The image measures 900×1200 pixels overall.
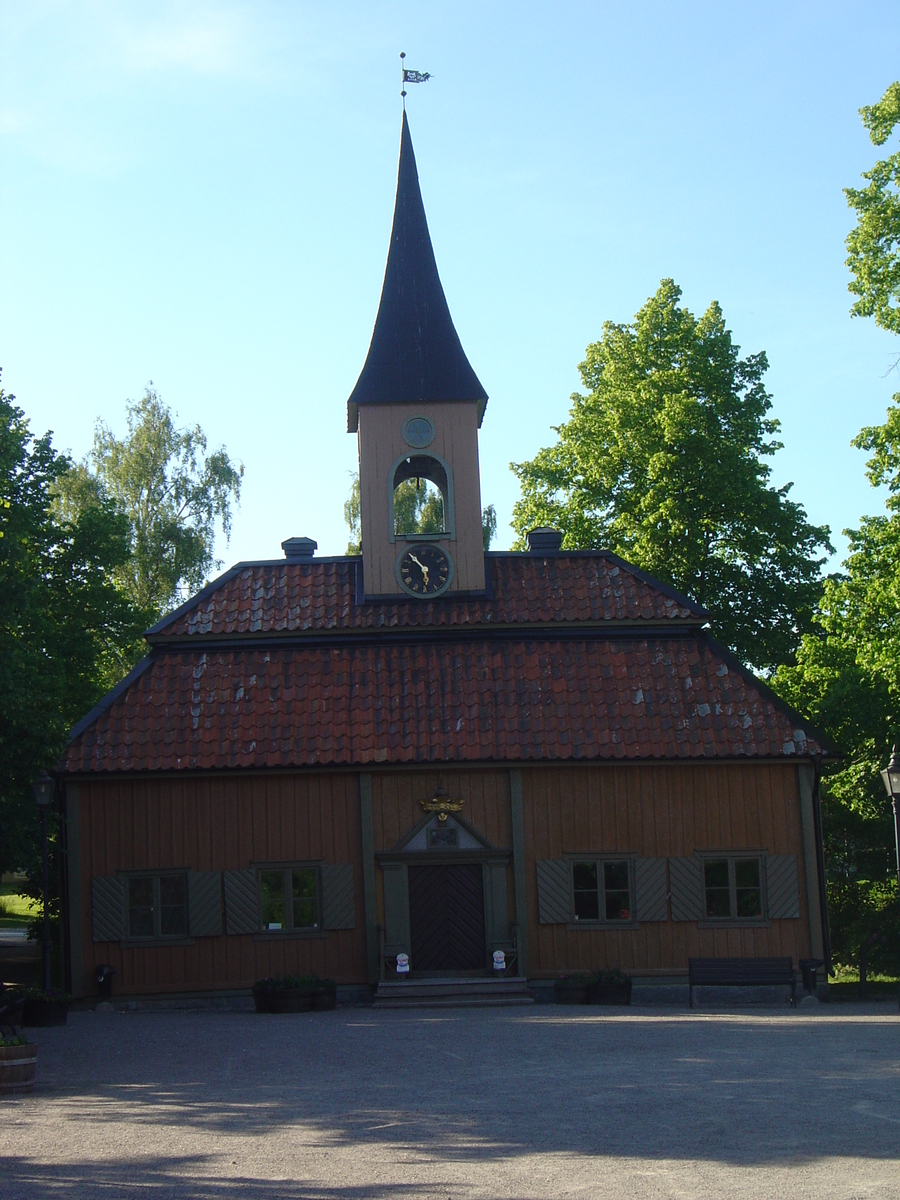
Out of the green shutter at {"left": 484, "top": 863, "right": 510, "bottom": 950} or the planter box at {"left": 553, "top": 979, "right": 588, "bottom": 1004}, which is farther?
the green shutter at {"left": 484, "top": 863, "right": 510, "bottom": 950}

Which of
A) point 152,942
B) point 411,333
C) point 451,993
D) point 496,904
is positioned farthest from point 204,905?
point 411,333

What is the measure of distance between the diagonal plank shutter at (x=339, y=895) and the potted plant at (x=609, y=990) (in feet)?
12.6

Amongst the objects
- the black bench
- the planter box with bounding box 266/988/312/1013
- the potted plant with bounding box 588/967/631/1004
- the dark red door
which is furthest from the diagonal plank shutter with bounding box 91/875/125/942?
the black bench

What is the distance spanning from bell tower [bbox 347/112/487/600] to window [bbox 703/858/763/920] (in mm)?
6272

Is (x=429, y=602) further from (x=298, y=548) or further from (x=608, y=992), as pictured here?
(x=608, y=992)

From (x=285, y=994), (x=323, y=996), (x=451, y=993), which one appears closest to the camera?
(x=285, y=994)

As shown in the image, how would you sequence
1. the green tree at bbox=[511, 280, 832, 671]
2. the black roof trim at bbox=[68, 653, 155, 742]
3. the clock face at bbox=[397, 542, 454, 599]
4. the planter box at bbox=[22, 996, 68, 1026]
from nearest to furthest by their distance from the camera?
the planter box at bbox=[22, 996, 68, 1026], the black roof trim at bbox=[68, 653, 155, 742], the clock face at bbox=[397, 542, 454, 599], the green tree at bbox=[511, 280, 832, 671]

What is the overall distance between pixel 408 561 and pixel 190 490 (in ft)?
71.4

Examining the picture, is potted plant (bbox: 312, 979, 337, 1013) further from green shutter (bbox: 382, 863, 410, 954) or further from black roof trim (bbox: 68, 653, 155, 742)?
black roof trim (bbox: 68, 653, 155, 742)

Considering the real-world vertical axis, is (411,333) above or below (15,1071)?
above

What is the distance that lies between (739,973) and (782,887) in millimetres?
1840

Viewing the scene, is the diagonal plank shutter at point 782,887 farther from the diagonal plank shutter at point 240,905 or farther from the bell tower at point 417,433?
the diagonal plank shutter at point 240,905

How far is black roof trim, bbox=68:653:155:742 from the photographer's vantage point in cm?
2212

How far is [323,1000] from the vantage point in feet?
66.7
